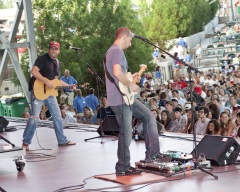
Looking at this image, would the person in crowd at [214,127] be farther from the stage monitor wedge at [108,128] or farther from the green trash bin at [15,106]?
the green trash bin at [15,106]

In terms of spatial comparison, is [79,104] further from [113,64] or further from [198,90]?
[113,64]

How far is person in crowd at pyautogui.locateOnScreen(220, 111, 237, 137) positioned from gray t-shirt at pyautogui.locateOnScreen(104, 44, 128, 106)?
12.3ft

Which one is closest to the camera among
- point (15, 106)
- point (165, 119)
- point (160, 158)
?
point (160, 158)

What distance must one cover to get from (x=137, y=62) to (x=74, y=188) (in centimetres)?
1477

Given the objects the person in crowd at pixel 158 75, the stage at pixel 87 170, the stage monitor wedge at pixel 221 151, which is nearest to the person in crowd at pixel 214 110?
the stage at pixel 87 170

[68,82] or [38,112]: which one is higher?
[68,82]

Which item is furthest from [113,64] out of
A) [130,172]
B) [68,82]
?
[68,82]

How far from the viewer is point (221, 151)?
23.9 ft

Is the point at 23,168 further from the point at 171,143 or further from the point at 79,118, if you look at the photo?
the point at 79,118

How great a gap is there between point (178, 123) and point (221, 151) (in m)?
4.54

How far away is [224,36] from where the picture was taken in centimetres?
3862

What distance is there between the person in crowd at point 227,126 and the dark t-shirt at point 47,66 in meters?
2.89

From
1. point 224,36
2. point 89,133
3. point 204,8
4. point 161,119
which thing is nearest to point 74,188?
point 89,133

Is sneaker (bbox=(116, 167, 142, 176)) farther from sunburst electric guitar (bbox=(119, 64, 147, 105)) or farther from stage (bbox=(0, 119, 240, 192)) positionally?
sunburst electric guitar (bbox=(119, 64, 147, 105))
